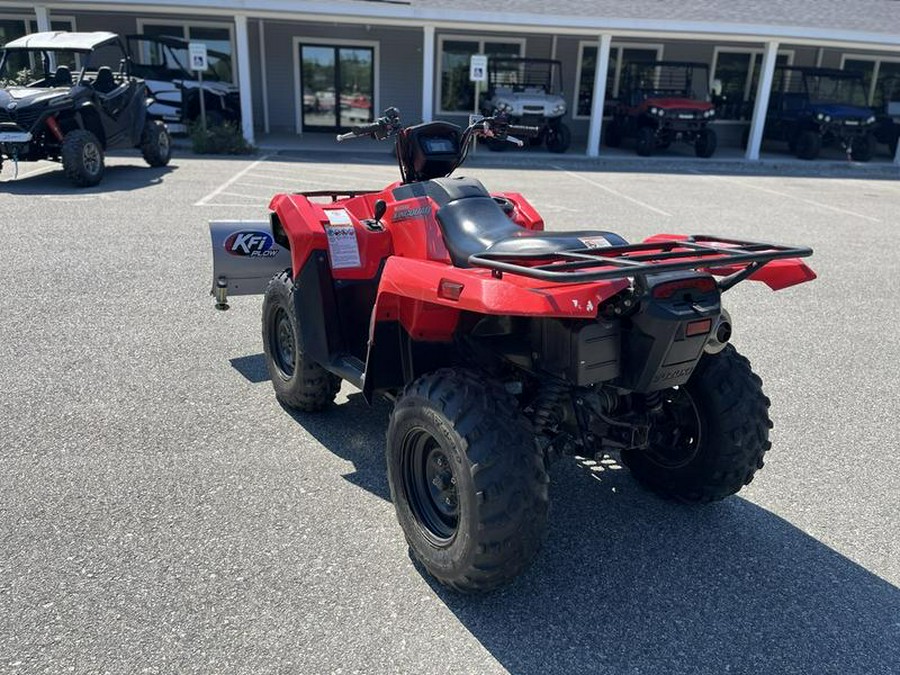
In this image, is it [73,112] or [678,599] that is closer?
[678,599]

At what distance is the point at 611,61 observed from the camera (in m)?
21.1

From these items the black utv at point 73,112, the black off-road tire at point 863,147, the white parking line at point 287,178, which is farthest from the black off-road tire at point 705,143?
the black utv at point 73,112

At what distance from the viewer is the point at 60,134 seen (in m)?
10.4

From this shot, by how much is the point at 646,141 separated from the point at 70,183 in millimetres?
12810

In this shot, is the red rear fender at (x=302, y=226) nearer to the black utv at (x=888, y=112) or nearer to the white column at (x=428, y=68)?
the white column at (x=428, y=68)

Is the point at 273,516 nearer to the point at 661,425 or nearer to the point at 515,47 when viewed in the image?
the point at 661,425

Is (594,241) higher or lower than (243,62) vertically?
lower

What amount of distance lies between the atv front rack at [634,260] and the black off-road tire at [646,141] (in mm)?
15902

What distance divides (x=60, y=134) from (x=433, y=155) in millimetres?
9096

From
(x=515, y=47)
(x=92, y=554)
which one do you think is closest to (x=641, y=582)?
(x=92, y=554)

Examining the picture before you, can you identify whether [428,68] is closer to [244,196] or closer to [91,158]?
[244,196]

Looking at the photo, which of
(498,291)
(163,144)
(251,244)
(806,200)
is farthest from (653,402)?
(163,144)

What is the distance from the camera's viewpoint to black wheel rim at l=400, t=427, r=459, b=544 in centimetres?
271

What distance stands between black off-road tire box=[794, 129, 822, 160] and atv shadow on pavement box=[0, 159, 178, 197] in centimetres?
1533
